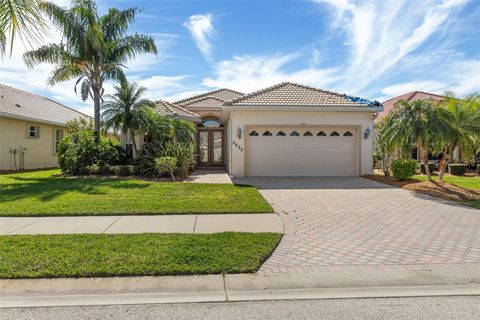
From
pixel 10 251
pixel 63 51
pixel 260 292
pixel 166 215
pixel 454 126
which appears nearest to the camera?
pixel 260 292

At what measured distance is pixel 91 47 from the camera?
15023 millimetres

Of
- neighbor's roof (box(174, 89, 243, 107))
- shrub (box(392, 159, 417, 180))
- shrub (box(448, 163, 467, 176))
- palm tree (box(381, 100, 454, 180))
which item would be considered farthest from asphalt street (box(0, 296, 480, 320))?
neighbor's roof (box(174, 89, 243, 107))

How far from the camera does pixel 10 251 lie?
4781 millimetres

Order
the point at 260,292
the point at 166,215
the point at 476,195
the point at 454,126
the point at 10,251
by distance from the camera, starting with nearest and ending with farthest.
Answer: the point at 260,292
the point at 10,251
the point at 166,215
the point at 476,195
the point at 454,126

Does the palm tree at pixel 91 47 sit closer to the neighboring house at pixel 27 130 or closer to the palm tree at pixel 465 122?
the neighboring house at pixel 27 130

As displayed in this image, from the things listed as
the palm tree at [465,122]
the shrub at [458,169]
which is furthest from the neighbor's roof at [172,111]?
the shrub at [458,169]

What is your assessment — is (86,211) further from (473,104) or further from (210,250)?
(473,104)

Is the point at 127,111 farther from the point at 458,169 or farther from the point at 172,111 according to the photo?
the point at 458,169

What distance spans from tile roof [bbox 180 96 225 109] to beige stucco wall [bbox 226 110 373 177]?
6.87 meters

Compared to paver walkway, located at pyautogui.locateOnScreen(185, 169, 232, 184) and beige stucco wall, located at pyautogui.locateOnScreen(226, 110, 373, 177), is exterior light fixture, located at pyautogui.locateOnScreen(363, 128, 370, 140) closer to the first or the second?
beige stucco wall, located at pyautogui.locateOnScreen(226, 110, 373, 177)

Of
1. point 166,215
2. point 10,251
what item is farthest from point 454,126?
point 10,251

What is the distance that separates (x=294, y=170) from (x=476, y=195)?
7278 millimetres

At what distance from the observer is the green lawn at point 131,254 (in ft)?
13.7

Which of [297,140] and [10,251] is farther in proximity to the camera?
[297,140]
